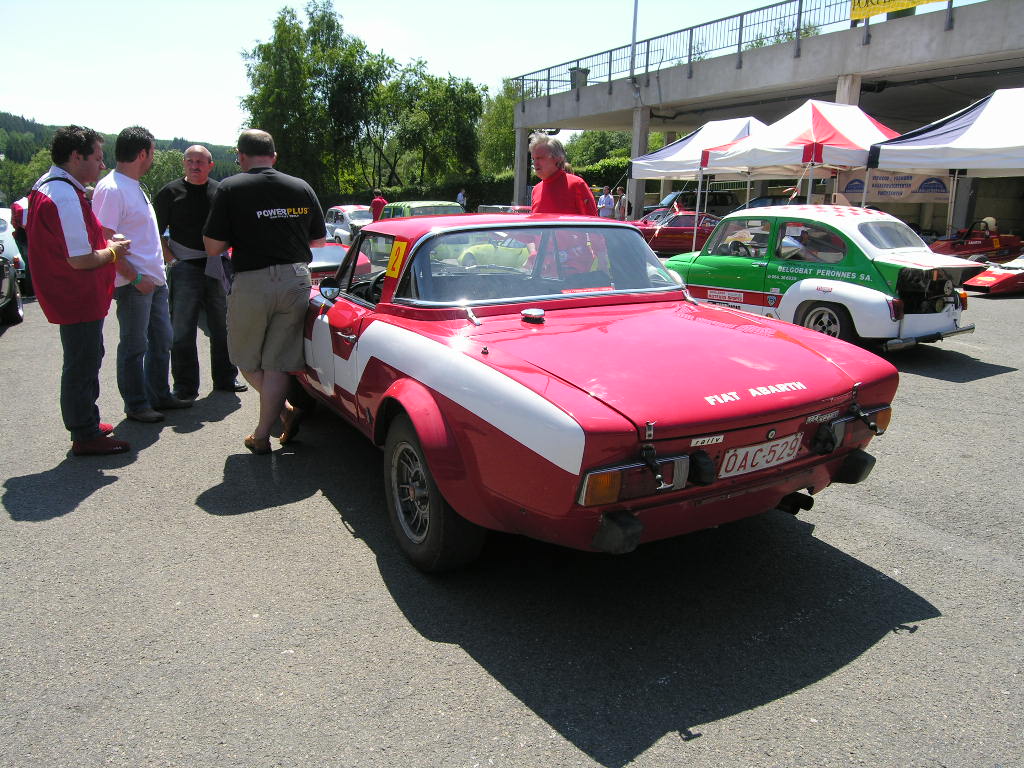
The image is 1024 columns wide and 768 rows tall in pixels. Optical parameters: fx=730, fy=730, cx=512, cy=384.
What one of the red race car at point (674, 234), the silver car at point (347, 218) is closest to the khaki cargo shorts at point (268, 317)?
the silver car at point (347, 218)

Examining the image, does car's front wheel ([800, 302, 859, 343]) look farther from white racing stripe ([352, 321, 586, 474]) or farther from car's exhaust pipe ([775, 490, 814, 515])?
white racing stripe ([352, 321, 586, 474])

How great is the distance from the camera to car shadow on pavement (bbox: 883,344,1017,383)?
22.4ft

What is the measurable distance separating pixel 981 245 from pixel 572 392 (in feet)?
47.5

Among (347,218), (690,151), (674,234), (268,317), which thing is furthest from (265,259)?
(674,234)

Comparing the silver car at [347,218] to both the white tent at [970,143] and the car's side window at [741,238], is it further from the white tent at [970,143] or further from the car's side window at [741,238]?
the white tent at [970,143]

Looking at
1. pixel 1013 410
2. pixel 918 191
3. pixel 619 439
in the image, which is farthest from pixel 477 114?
pixel 619 439

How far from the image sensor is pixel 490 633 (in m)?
2.80

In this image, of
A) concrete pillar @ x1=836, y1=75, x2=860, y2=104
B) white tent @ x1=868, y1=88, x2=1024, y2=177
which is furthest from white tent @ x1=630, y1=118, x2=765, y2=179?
concrete pillar @ x1=836, y1=75, x2=860, y2=104

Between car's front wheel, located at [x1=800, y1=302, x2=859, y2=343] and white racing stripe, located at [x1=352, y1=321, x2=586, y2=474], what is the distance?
5.03 meters

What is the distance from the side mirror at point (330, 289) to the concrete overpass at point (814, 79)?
11.9 meters

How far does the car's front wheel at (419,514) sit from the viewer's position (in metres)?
3.00

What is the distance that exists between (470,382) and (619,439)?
0.69m

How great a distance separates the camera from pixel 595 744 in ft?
7.25

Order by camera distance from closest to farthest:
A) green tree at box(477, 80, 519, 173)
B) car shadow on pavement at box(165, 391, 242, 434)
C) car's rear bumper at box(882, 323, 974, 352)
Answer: car shadow on pavement at box(165, 391, 242, 434) < car's rear bumper at box(882, 323, 974, 352) < green tree at box(477, 80, 519, 173)
